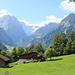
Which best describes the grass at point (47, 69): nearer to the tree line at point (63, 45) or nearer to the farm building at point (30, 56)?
the farm building at point (30, 56)

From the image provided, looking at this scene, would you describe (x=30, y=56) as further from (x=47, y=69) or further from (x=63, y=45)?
(x=47, y=69)

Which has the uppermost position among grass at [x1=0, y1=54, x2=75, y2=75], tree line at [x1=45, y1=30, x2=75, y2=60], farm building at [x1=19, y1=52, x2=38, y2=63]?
tree line at [x1=45, y1=30, x2=75, y2=60]

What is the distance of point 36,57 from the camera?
61.3m

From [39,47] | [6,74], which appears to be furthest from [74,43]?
[6,74]

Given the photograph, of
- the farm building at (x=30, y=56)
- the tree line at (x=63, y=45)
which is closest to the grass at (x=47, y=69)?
the farm building at (x=30, y=56)

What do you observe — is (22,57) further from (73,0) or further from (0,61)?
(73,0)

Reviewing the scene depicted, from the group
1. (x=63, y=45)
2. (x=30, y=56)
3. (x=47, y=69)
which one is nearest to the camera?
(x=47, y=69)

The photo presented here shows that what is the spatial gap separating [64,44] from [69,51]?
908 centimetres

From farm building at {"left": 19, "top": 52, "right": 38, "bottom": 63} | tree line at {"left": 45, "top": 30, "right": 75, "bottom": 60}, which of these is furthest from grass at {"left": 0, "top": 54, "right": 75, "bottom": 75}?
tree line at {"left": 45, "top": 30, "right": 75, "bottom": 60}

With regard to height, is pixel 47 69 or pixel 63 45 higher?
pixel 63 45

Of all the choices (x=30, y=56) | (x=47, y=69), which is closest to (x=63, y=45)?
(x=30, y=56)

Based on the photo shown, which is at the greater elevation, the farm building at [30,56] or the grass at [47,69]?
the farm building at [30,56]

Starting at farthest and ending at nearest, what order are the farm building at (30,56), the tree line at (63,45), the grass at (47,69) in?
the tree line at (63,45) → the farm building at (30,56) → the grass at (47,69)

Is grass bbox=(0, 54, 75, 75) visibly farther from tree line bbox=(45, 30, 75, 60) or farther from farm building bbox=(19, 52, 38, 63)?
tree line bbox=(45, 30, 75, 60)
